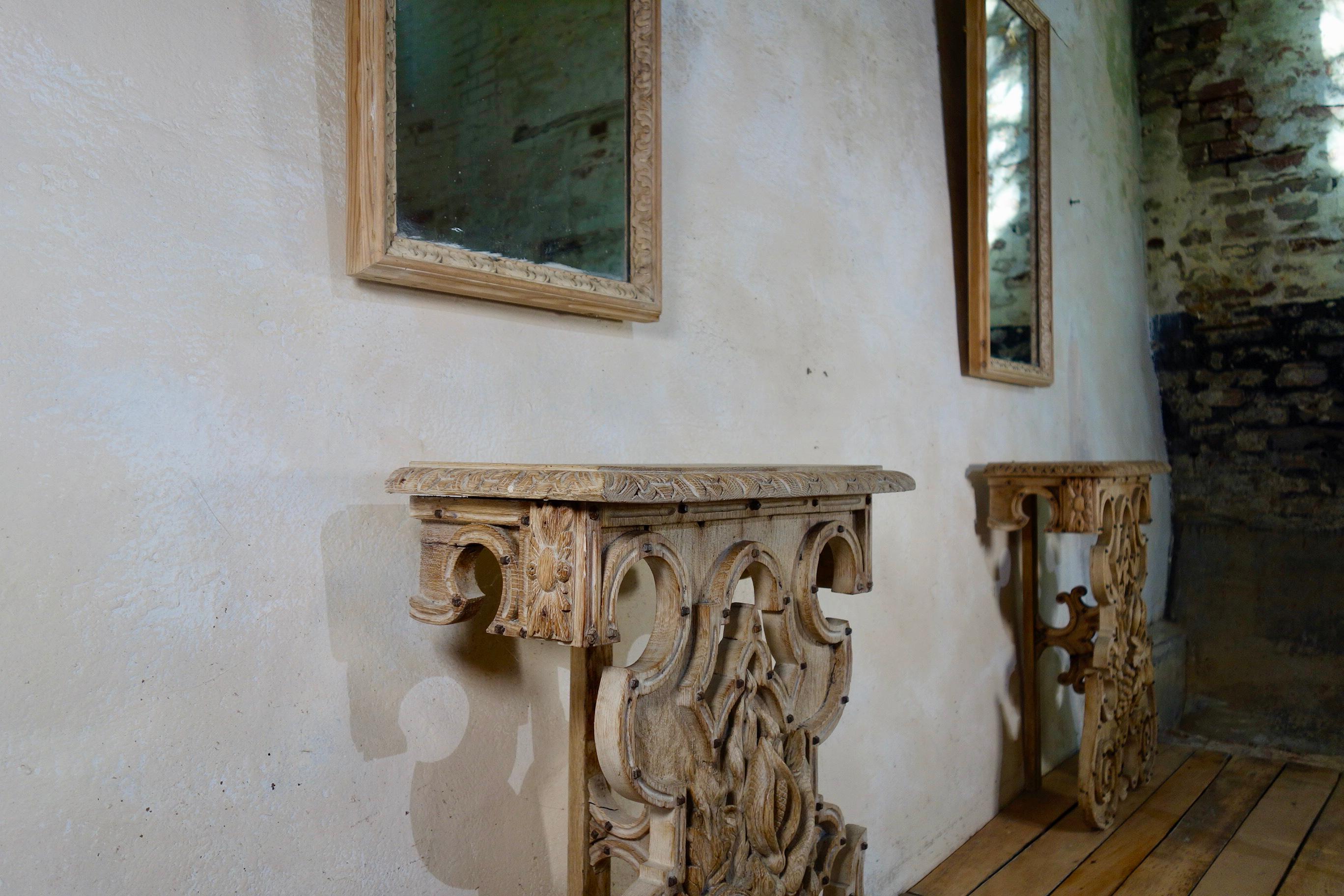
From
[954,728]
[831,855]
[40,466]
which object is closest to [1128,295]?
[954,728]

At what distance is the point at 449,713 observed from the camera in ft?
3.95

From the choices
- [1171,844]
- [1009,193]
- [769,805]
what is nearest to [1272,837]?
[1171,844]

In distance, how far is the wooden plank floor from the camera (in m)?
2.16

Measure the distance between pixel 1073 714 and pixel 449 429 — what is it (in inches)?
110

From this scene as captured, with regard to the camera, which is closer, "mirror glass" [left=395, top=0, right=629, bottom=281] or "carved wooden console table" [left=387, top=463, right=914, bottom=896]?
"carved wooden console table" [left=387, top=463, right=914, bottom=896]

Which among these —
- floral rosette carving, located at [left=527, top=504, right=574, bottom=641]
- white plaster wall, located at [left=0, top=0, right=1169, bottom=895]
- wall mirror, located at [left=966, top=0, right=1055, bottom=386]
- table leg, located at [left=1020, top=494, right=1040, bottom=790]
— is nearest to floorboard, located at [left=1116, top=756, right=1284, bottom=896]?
table leg, located at [left=1020, top=494, right=1040, bottom=790]

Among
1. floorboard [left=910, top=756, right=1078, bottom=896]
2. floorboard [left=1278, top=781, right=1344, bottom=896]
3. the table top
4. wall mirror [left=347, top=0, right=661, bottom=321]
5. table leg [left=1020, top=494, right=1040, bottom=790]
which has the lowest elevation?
floorboard [left=1278, top=781, right=1344, bottom=896]

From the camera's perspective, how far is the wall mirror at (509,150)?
110 centimetres

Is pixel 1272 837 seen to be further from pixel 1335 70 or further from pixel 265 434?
pixel 1335 70

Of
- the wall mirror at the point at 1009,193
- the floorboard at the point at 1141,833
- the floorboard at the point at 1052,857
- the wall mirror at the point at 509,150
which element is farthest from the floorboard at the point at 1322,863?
the wall mirror at the point at 509,150

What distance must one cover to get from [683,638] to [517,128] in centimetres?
74

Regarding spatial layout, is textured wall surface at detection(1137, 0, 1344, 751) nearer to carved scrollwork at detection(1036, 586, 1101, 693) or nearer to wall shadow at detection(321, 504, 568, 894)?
carved scrollwork at detection(1036, 586, 1101, 693)

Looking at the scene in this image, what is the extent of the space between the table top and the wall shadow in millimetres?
113

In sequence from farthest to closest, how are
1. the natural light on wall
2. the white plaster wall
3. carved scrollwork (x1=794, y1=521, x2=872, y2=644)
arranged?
the natural light on wall, carved scrollwork (x1=794, y1=521, x2=872, y2=644), the white plaster wall
